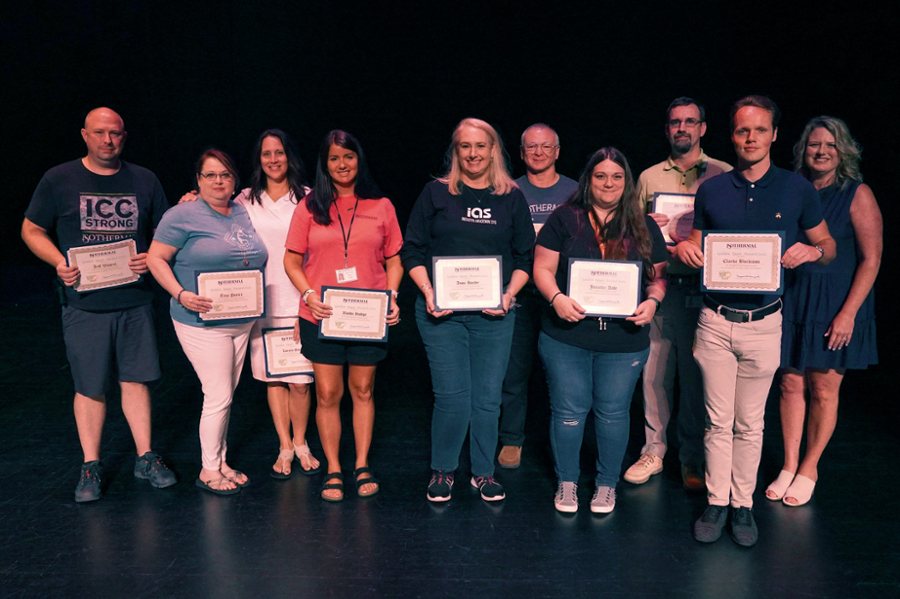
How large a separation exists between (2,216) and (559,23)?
664 centimetres

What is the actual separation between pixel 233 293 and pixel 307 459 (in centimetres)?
89

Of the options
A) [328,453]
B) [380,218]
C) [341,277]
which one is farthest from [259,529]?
[380,218]

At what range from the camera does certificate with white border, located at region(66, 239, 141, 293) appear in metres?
2.56

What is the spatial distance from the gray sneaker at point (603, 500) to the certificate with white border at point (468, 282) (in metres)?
0.88

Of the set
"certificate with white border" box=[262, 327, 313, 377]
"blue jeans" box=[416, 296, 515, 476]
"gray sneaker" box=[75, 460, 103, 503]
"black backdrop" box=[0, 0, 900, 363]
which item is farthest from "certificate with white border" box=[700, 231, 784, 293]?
"black backdrop" box=[0, 0, 900, 363]

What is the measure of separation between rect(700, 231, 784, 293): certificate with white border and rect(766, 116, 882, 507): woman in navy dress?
45 centimetres

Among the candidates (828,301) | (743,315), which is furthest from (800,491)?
(743,315)

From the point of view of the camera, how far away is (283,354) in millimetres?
2828

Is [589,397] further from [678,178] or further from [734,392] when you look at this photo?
[678,178]

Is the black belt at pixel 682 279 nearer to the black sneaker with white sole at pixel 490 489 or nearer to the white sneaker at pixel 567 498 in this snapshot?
the white sneaker at pixel 567 498

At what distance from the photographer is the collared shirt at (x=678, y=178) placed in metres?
2.82

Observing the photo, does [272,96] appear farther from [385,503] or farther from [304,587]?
[304,587]

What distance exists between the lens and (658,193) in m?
2.78

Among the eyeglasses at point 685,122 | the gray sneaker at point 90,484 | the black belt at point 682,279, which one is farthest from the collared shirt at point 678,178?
the gray sneaker at point 90,484
